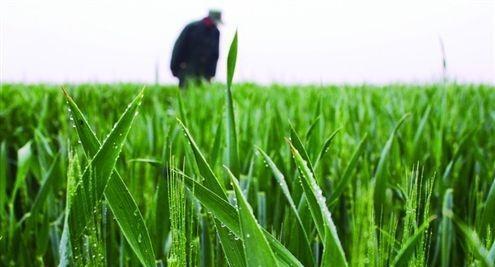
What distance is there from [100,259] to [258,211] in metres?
0.48

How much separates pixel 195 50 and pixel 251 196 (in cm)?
870

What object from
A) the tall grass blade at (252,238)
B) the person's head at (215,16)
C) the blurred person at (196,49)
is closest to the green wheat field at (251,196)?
the tall grass blade at (252,238)

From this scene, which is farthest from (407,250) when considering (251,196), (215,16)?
(215,16)

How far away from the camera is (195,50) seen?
9.56m

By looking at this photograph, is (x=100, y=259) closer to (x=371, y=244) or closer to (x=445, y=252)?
(x=371, y=244)

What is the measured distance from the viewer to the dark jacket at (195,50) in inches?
369

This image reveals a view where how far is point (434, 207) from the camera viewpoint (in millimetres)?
1241

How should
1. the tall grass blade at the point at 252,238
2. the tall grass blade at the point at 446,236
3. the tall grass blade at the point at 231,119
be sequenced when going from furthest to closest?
the tall grass blade at the point at 446,236 → the tall grass blade at the point at 231,119 → the tall grass blade at the point at 252,238

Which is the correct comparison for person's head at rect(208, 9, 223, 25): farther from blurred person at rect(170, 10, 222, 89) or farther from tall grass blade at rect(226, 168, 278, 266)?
tall grass blade at rect(226, 168, 278, 266)

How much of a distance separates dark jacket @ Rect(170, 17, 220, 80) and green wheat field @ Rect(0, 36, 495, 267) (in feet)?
23.7

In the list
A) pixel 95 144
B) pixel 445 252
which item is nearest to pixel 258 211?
pixel 445 252

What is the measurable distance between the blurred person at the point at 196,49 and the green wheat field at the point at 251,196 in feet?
23.7

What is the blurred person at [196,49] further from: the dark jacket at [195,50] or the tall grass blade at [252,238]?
the tall grass blade at [252,238]

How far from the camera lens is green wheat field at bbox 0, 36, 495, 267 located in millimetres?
460
